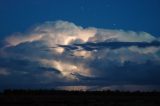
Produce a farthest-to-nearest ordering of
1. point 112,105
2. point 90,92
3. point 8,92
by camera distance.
→ point 90,92, point 8,92, point 112,105

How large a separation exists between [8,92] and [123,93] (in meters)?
34.2

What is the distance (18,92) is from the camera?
137 meters


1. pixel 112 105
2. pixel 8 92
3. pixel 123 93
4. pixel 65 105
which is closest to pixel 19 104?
pixel 65 105

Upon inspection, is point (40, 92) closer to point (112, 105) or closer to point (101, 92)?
point (101, 92)

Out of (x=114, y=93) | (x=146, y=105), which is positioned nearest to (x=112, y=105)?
(x=146, y=105)

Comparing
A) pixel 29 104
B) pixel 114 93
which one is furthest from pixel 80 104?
pixel 114 93

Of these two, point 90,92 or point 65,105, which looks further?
point 90,92

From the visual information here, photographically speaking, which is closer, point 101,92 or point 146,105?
point 146,105

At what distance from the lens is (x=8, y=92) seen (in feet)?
442

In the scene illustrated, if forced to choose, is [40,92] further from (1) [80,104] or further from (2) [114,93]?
(1) [80,104]

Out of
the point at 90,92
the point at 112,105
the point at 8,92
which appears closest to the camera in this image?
the point at 112,105

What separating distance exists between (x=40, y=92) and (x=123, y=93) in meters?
24.9

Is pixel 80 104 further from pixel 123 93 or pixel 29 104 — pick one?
pixel 123 93

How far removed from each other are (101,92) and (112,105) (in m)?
57.5
